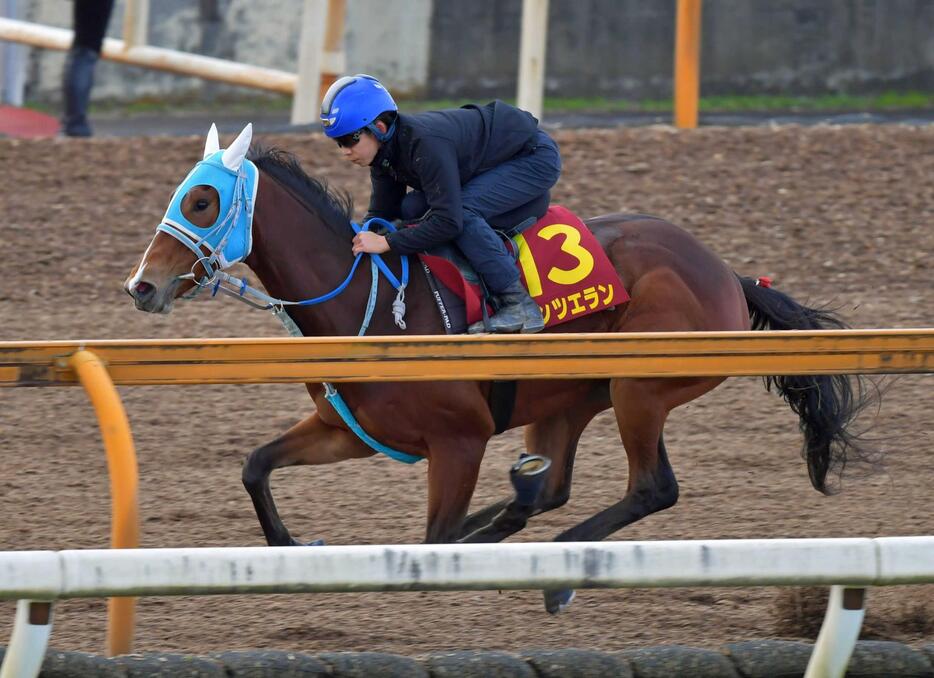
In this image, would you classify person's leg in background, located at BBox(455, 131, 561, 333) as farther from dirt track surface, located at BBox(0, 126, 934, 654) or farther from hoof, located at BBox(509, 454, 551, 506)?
dirt track surface, located at BBox(0, 126, 934, 654)

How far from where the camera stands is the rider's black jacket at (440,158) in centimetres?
472

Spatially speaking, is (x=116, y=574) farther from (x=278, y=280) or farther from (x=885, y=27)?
(x=885, y=27)

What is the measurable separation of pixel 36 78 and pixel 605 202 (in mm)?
8684

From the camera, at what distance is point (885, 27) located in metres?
15.2

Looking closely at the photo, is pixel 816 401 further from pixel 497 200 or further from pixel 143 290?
pixel 143 290

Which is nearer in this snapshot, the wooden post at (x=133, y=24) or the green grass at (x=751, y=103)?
the wooden post at (x=133, y=24)

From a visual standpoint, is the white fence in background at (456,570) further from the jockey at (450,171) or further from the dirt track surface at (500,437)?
the jockey at (450,171)

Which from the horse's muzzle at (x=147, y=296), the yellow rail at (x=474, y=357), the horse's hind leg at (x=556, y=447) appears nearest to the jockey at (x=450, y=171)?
the horse's hind leg at (x=556, y=447)

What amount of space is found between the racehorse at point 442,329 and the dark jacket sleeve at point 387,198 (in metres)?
0.15

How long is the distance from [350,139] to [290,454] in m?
1.07

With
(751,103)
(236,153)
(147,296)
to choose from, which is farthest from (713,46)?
(147,296)

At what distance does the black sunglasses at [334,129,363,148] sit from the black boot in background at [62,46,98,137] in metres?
6.32

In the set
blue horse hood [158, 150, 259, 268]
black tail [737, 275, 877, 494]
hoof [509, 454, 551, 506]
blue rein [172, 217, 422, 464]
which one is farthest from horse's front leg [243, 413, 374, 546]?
black tail [737, 275, 877, 494]

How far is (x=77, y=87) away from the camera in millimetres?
10562
